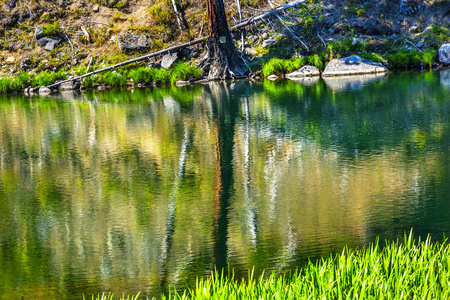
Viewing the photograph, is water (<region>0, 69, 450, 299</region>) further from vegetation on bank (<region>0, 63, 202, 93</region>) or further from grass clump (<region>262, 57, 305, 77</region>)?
vegetation on bank (<region>0, 63, 202, 93</region>)

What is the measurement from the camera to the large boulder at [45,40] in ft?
74.2

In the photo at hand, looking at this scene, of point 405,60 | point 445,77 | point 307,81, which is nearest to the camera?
point 445,77

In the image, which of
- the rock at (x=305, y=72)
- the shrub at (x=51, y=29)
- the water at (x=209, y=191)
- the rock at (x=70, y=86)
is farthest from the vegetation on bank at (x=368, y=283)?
the shrub at (x=51, y=29)

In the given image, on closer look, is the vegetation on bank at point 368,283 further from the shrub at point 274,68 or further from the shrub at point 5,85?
the shrub at point 5,85

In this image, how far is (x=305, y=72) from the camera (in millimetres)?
18234

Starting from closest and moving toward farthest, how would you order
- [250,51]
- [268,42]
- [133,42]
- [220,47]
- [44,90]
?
[220,47] → [268,42] → [250,51] → [44,90] → [133,42]

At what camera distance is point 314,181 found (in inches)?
209

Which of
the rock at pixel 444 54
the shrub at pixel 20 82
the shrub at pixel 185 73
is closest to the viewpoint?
the rock at pixel 444 54

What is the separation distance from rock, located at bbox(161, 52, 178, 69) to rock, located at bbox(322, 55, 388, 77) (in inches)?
231

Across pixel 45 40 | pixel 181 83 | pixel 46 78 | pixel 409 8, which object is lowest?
pixel 181 83

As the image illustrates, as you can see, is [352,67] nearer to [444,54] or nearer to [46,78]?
[444,54]

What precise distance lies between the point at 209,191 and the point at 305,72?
13.6 metres

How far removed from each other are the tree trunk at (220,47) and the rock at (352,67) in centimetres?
322

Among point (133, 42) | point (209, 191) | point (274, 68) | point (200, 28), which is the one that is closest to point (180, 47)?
point (200, 28)
